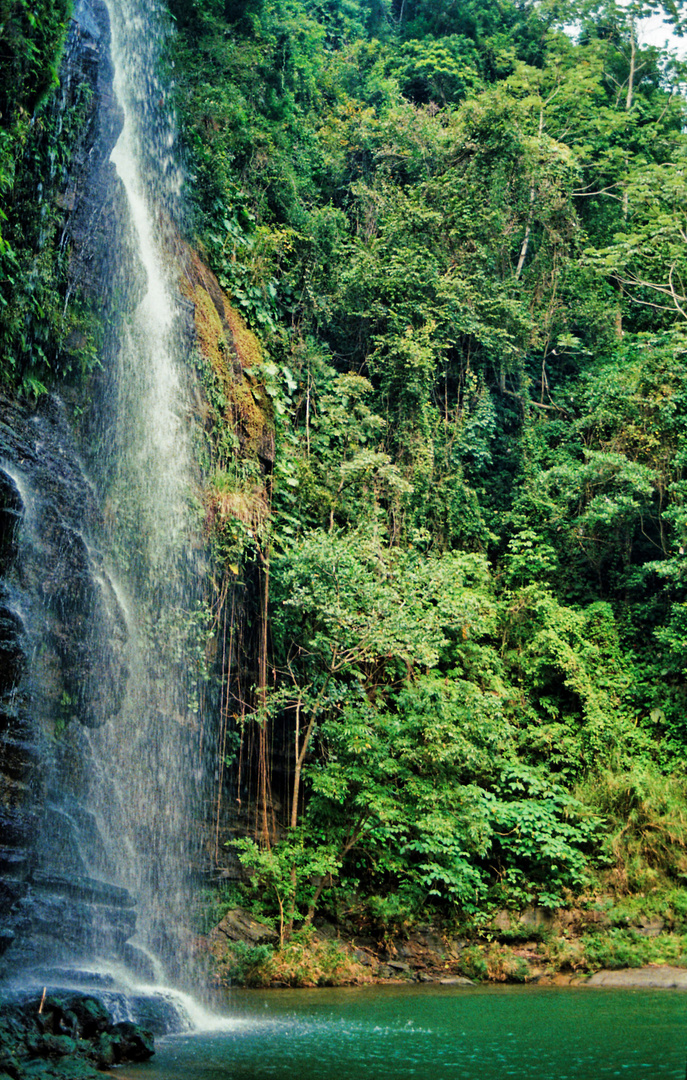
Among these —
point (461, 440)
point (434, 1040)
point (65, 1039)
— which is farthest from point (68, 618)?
point (461, 440)

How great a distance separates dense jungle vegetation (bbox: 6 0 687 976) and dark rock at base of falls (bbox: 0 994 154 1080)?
4436mm

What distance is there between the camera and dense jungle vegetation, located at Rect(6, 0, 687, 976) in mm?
11922

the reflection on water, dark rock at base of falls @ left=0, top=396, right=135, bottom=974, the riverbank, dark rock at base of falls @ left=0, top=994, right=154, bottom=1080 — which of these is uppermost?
dark rock at base of falls @ left=0, top=396, right=135, bottom=974

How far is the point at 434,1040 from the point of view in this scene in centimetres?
656

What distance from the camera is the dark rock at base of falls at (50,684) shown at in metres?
7.61

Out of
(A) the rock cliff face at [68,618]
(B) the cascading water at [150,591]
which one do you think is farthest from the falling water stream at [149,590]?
(A) the rock cliff face at [68,618]

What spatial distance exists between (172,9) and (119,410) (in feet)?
28.6

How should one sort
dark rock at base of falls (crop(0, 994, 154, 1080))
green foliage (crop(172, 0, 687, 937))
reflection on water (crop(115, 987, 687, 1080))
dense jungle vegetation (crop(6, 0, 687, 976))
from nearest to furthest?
1. dark rock at base of falls (crop(0, 994, 154, 1080))
2. reflection on water (crop(115, 987, 687, 1080))
3. dense jungle vegetation (crop(6, 0, 687, 976))
4. green foliage (crop(172, 0, 687, 937))

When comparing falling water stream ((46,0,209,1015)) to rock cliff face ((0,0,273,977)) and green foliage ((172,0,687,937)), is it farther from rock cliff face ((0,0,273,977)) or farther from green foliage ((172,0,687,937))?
green foliage ((172,0,687,937))

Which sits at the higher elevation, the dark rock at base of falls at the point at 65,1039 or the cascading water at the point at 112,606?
the cascading water at the point at 112,606

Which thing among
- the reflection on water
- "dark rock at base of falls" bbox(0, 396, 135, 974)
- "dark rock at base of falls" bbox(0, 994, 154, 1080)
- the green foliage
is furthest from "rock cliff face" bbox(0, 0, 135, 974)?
the green foliage

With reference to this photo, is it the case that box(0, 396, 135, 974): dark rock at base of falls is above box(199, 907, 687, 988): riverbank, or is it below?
above

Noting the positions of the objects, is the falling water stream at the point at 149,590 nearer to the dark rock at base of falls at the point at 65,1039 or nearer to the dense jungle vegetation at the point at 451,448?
the dense jungle vegetation at the point at 451,448

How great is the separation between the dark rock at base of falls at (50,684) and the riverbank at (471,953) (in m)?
2.17
